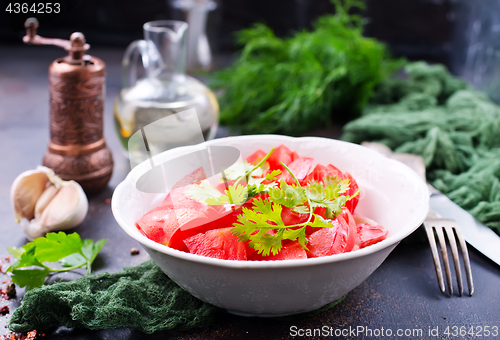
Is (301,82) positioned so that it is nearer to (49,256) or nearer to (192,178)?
(192,178)

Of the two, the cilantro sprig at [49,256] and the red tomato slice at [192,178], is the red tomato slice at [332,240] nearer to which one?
the red tomato slice at [192,178]

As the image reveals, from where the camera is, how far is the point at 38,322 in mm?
592

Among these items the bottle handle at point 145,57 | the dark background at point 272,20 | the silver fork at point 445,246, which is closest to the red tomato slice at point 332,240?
the silver fork at point 445,246

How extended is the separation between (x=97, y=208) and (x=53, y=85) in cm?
27

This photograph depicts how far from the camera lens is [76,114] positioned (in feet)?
3.03

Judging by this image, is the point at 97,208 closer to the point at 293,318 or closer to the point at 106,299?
the point at 106,299

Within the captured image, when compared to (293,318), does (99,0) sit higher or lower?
higher

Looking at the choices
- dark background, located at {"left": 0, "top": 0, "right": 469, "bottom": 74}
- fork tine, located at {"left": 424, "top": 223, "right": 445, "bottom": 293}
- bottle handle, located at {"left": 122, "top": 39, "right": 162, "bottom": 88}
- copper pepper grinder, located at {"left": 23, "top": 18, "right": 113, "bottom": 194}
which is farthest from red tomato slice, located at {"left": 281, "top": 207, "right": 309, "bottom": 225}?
dark background, located at {"left": 0, "top": 0, "right": 469, "bottom": 74}

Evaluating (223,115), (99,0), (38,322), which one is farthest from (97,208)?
(99,0)

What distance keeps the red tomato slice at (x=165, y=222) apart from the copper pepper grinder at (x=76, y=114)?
15.7 inches

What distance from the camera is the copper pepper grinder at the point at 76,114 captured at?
0.90 meters

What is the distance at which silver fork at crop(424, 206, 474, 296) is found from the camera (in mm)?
698

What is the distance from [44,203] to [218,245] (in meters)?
0.44

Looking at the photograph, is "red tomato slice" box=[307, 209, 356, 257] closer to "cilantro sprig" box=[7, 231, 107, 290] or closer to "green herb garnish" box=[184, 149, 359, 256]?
"green herb garnish" box=[184, 149, 359, 256]
